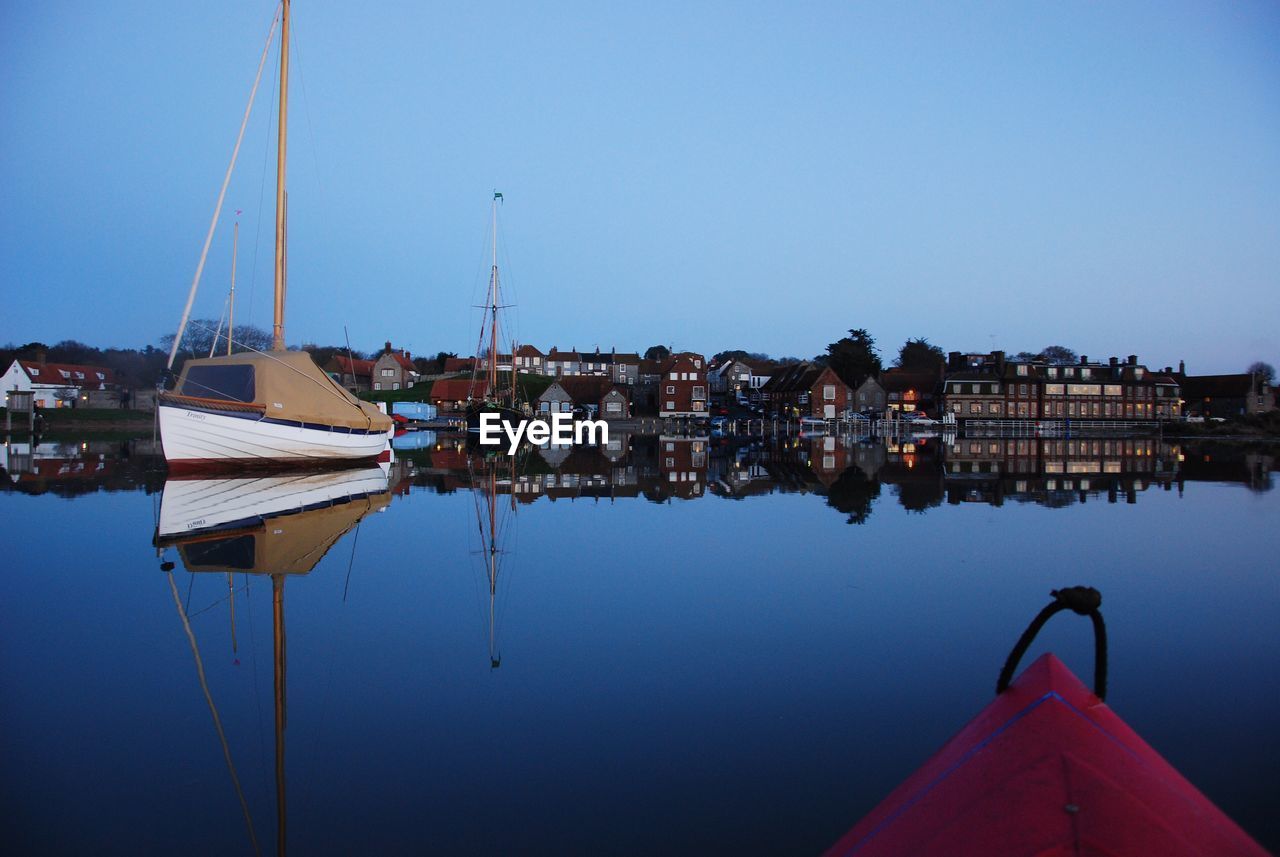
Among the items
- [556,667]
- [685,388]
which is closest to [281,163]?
[556,667]

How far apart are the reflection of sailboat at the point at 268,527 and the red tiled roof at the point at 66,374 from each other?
268 feet

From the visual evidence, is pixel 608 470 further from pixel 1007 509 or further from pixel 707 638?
pixel 707 638

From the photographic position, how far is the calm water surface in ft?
13.6

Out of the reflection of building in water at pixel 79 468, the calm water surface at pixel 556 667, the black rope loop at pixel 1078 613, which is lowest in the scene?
the calm water surface at pixel 556 667

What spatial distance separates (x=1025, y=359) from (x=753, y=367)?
112ft

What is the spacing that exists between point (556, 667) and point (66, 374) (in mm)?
101720

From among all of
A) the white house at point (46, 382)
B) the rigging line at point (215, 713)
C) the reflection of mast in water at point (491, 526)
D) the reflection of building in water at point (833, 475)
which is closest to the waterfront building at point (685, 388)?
the white house at point (46, 382)

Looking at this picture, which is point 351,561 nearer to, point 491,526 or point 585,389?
point 491,526

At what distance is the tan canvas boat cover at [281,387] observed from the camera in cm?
2159

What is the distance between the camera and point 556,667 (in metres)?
6.38

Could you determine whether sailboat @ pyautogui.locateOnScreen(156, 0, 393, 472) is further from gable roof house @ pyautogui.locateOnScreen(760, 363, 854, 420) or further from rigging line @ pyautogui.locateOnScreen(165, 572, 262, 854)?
gable roof house @ pyautogui.locateOnScreen(760, 363, 854, 420)

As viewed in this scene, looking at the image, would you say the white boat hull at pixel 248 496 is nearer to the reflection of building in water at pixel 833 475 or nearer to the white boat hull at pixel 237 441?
the white boat hull at pixel 237 441

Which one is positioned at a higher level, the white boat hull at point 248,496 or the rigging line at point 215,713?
the white boat hull at point 248,496

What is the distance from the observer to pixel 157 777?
445 centimetres
